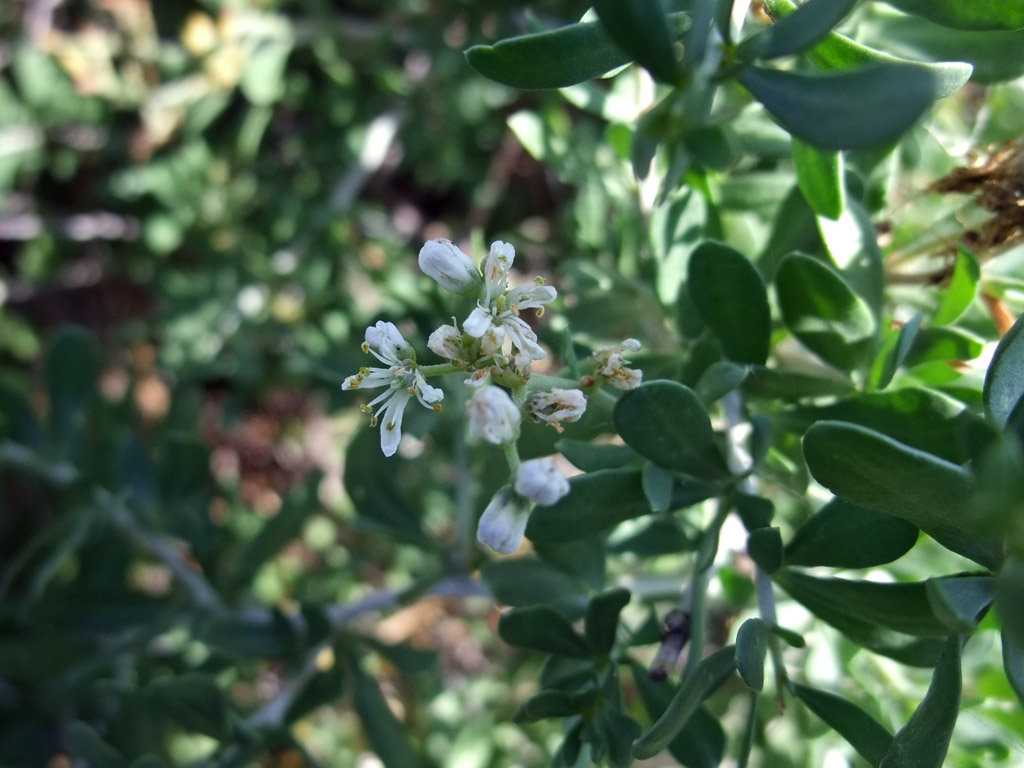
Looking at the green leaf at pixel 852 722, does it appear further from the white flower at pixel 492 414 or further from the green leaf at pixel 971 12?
the green leaf at pixel 971 12

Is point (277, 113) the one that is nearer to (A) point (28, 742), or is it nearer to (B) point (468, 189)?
(B) point (468, 189)

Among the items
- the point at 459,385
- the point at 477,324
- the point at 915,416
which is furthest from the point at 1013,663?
the point at 459,385

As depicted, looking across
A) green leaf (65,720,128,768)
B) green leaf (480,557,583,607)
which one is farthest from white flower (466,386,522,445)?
green leaf (65,720,128,768)

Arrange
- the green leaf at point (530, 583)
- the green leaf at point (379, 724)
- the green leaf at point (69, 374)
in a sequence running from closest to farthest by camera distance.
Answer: the green leaf at point (530, 583), the green leaf at point (379, 724), the green leaf at point (69, 374)

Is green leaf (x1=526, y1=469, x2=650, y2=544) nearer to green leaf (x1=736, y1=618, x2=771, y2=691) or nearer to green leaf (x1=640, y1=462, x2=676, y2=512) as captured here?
green leaf (x1=640, y1=462, x2=676, y2=512)

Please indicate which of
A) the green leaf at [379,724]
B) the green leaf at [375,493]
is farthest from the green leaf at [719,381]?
the green leaf at [379,724]

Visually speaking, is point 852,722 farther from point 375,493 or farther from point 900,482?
point 375,493
